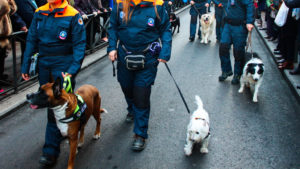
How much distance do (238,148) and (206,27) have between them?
7.39 m

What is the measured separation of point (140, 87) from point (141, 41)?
0.58m

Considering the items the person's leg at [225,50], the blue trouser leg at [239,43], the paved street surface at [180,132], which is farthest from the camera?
the person's leg at [225,50]

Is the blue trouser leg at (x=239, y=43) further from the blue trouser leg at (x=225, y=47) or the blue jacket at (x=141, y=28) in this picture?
the blue jacket at (x=141, y=28)

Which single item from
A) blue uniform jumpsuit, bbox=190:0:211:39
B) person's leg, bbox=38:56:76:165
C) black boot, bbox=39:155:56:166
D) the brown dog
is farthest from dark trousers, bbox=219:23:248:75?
blue uniform jumpsuit, bbox=190:0:211:39

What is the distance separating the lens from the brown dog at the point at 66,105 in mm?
2842

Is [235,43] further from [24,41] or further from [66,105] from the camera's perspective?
[24,41]

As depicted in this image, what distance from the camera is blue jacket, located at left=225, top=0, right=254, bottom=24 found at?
570 centimetres

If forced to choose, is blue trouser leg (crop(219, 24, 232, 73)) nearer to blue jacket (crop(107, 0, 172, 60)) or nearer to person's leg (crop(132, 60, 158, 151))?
blue jacket (crop(107, 0, 172, 60))

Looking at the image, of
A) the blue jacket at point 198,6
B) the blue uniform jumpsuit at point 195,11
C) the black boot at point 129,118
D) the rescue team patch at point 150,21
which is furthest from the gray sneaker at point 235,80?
the blue jacket at point 198,6

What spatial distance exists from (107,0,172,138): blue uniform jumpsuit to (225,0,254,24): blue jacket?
2.69 m

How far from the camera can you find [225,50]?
627 centimetres

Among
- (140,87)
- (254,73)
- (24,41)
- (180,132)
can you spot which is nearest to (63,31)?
(140,87)

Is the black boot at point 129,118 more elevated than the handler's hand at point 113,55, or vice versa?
the handler's hand at point 113,55

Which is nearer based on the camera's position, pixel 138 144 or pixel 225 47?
pixel 138 144
